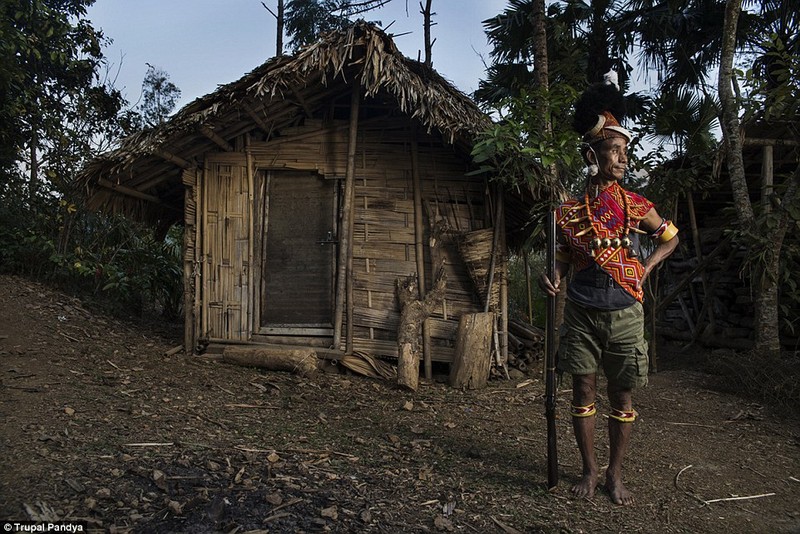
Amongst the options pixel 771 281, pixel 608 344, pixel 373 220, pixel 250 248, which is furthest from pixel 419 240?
pixel 771 281

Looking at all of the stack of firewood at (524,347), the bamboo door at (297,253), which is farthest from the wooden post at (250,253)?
the stack of firewood at (524,347)

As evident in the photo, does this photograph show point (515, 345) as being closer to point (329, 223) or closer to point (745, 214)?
point (329, 223)

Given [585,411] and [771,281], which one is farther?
[771,281]

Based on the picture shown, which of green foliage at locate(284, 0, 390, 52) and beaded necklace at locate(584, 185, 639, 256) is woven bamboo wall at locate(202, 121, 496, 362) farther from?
green foliage at locate(284, 0, 390, 52)

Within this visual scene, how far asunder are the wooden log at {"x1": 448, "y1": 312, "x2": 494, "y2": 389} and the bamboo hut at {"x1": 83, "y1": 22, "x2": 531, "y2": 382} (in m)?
0.37

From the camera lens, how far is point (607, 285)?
9.31 feet

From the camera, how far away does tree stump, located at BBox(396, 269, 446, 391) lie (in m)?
5.32

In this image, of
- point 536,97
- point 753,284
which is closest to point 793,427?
point 753,284

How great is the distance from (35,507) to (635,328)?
9.24 feet

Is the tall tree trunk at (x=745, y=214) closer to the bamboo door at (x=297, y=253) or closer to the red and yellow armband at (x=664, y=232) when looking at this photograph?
the red and yellow armband at (x=664, y=232)

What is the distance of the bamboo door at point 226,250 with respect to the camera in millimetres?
5930

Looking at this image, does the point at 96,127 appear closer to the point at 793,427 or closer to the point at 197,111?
the point at 197,111

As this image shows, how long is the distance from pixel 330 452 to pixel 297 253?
9.92 feet

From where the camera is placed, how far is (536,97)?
17.3ft
